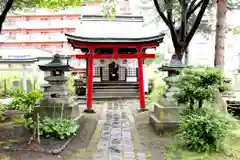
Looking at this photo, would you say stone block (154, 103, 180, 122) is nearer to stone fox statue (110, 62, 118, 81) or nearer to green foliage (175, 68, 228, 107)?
green foliage (175, 68, 228, 107)

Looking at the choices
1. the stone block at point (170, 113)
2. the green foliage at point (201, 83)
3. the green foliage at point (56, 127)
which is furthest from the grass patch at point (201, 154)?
the green foliage at point (56, 127)

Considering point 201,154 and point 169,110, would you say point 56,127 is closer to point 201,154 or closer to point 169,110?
point 169,110

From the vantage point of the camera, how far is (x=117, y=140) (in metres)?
7.83

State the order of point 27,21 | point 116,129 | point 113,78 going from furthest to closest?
1. point 27,21
2. point 113,78
3. point 116,129

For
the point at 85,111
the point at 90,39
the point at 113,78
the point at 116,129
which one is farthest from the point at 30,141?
the point at 113,78

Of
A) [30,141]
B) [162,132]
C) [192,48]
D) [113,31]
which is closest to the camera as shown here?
[30,141]

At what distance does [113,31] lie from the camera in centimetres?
1864

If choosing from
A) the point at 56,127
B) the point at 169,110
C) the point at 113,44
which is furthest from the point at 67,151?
Result: the point at 113,44

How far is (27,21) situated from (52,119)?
3137 cm

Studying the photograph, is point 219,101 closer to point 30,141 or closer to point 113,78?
point 30,141

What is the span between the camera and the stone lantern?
866 cm

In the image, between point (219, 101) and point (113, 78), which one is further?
point (113, 78)

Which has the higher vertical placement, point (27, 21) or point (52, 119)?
point (27, 21)

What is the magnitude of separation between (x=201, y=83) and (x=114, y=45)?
26.6 ft
